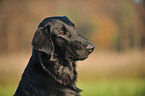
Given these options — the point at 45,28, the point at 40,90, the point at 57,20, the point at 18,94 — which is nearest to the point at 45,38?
the point at 45,28

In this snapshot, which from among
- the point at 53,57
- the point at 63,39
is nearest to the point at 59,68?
the point at 53,57

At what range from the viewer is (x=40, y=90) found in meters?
2.26

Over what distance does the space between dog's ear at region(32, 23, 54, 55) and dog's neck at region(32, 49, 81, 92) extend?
4.6 inches

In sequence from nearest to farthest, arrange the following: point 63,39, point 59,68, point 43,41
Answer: point 43,41, point 63,39, point 59,68

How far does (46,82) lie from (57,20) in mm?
974

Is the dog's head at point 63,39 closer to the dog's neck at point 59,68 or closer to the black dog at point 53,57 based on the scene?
the black dog at point 53,57

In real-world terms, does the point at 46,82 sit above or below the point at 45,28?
below

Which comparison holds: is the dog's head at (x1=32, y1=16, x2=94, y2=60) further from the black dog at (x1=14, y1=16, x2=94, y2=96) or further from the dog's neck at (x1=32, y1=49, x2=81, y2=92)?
the dog's neck at (x1=32, y1=49, x2=81, y2=92)

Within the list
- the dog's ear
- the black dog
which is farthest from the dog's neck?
the dog's ear

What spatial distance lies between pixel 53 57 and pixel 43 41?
1.07 ft

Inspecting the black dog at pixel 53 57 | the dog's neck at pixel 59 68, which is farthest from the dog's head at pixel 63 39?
the dog's neck at pixel 59 68

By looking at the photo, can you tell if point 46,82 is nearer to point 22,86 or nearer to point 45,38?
point 22,86

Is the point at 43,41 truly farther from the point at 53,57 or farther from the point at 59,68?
the point at 59,68

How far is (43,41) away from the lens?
2348 millimetres
